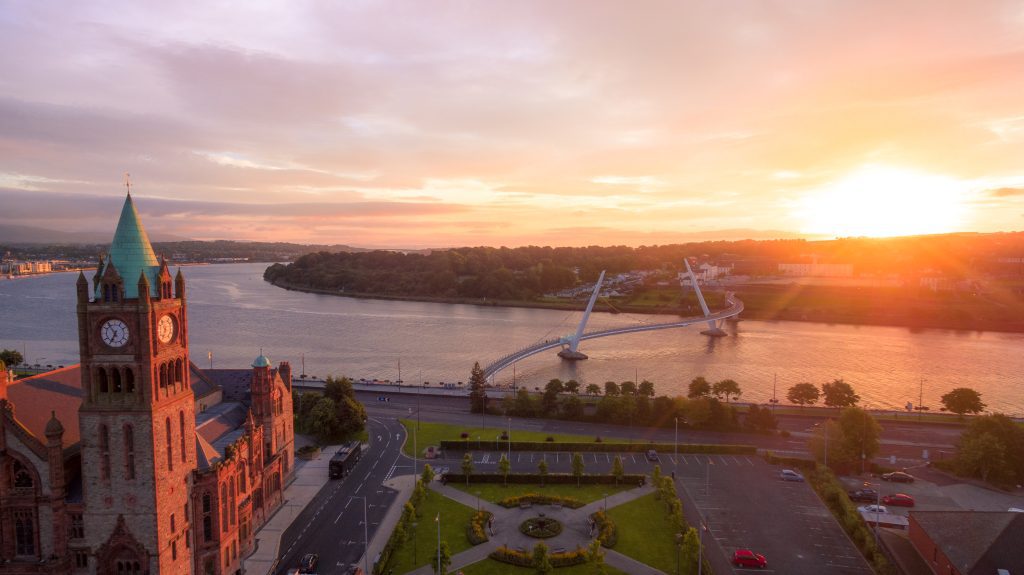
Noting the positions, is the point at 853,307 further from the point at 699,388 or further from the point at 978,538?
the point at 978,538

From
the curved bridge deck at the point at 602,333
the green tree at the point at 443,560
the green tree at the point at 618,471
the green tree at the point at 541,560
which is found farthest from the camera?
the curved bridge deck at the point at 602,333

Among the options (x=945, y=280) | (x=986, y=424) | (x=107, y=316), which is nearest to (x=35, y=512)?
(x=107, y=316)

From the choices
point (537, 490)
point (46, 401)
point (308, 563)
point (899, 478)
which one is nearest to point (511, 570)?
point (537, 490)

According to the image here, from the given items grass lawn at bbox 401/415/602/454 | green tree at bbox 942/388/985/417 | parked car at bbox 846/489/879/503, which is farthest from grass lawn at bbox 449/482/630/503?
green tree at bbox 942/388/985/417

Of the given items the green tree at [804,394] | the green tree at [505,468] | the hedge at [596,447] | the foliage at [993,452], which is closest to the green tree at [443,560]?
the green tree at [505,468]

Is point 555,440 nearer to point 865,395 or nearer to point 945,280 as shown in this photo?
point 865,395

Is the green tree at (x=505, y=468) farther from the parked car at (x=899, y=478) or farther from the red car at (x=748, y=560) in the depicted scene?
the parked car at (x=899, y=478)

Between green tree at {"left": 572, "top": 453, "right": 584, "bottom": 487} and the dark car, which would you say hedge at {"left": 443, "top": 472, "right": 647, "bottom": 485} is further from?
the dark car
